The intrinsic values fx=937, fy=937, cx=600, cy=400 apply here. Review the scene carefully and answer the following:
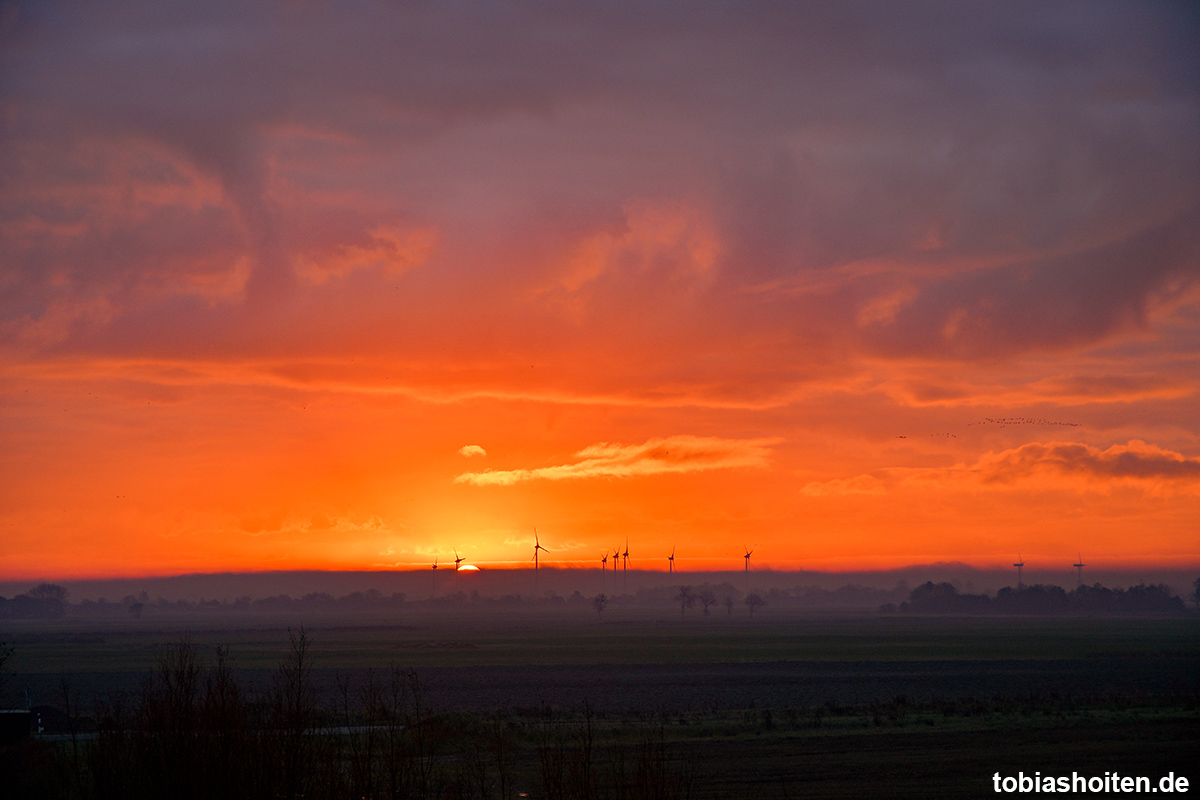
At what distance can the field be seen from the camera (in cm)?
3625

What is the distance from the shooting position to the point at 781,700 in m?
69.0

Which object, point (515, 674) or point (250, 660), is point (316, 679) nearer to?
point (515, 674)

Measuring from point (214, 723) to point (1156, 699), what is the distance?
63.8 meters

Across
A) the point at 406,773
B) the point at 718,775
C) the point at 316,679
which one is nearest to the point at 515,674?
the point at 316,679

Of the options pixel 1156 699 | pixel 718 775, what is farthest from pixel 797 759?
pixel 1156 699

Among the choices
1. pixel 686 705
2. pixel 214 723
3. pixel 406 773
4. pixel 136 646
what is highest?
pixel 214 723

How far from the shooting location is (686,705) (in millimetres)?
65188

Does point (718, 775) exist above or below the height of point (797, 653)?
above

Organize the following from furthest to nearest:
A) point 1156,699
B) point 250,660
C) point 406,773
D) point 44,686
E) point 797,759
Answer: point 250,660 → point 44,686 → point 1156,699 → point 797,759 → point 406,773

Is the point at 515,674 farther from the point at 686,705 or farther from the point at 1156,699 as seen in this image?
the point at 1156,699

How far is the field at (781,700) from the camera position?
119ft

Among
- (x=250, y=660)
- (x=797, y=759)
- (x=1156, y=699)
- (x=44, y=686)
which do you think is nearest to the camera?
(x=797, y=759)

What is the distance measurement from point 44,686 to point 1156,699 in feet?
309

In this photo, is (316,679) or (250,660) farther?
(250,660)
